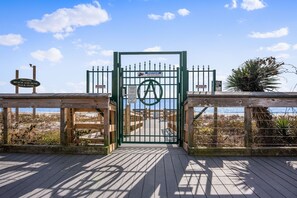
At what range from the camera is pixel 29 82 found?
9016mm

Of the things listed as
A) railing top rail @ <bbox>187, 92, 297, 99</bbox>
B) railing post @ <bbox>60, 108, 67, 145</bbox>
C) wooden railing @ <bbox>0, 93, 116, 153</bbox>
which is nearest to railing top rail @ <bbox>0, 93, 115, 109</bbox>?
wooden railing @ <bbox>0, 93, 116, 153</bbox>

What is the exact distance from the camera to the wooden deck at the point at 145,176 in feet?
10.8

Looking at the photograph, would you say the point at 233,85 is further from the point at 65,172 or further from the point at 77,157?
the point at 65,172

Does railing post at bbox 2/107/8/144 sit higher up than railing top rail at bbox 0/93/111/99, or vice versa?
railing top rail at bbox 0/93/111/99

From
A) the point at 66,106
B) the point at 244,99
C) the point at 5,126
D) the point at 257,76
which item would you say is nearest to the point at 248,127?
the point at 244,99

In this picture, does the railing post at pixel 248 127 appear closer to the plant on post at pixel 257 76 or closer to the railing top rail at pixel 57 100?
the plant on post at pixel 257 76

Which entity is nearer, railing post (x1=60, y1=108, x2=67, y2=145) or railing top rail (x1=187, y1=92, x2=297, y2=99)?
railing top rail (x1=187, y1=92, x2=297, y2=99)

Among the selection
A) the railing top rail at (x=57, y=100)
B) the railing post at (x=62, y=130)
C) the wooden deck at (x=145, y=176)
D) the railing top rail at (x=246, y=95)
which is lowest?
the wooden deck at (x=145, y=176)

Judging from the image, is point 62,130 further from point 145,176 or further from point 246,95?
point 246,95

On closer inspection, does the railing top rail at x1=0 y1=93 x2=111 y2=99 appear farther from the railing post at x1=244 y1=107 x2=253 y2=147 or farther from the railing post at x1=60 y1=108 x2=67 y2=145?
the railing post at x1=244 y1=107 x2=253 y2=147

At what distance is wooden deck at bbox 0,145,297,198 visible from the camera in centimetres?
328

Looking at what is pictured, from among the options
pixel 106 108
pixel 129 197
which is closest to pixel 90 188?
pixel 129 197

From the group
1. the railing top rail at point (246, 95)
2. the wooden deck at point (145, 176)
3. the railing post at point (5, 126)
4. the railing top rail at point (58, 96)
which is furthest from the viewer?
the railing post at point (5, 126)

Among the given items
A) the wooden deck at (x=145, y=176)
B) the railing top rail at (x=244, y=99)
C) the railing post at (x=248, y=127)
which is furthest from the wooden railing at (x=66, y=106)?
the railing post at (x=248, y=127)
